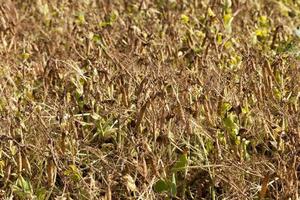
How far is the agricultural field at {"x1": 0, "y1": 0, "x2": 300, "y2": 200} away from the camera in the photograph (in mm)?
2049

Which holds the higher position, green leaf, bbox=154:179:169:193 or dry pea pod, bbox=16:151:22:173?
dry pea pod, bbox=16:151:22:173

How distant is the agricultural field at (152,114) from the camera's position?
2.05 meters

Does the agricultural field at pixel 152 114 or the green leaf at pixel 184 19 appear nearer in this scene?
the agricultural field at pixel 152 114

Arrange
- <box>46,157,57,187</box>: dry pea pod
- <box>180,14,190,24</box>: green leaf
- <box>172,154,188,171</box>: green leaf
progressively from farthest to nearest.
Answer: <box>180,14,190,24</box>: green leaf → <box>172,154,188,171</box>: green leaf → <box>46,157,57,187</box>: dry pea pod

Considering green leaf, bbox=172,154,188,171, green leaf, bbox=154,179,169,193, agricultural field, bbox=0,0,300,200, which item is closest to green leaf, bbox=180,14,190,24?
agricultural field, bbox=0,0,300,200

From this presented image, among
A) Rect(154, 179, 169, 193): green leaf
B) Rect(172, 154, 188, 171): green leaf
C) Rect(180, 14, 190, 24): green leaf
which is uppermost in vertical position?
Rect(180, 14, 190, 24): green leaf

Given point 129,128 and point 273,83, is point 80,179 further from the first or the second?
point 273,83

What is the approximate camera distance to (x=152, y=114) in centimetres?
221

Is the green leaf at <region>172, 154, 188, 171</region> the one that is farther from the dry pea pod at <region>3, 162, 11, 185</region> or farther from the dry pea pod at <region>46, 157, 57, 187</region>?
the dry pea pod at <region>3, 162, 11, 185</region>

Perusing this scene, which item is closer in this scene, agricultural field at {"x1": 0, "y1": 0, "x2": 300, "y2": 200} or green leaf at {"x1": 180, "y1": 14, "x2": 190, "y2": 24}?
agricultural field at {"x1": 0, "y1": 0, "x2": 300, "y2": 200}

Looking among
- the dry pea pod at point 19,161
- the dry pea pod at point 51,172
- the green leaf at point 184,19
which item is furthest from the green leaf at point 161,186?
the green leaf at point 184,19

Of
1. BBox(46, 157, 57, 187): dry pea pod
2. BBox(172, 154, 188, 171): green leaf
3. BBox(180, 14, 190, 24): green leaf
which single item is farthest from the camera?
BBox(180, 14, 190, 24): green leaf

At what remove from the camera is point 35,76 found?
8.96 feet

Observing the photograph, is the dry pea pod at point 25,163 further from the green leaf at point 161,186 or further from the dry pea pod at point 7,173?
the green leaf at point 161,186
